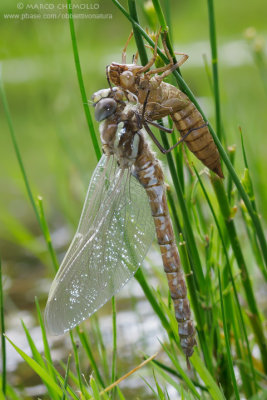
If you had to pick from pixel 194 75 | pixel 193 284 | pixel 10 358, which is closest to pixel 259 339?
pixel 193 284

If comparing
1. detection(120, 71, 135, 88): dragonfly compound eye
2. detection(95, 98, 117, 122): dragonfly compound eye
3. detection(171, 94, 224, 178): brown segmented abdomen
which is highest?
detection(120, 71, 135, 88): dragonfly compound eye

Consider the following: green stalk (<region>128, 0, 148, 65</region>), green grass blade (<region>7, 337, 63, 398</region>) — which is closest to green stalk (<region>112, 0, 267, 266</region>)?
green stalk (<region>128, 0, 148, 65</region>)

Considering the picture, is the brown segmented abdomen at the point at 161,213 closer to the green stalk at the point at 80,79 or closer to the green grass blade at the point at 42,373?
the green stalk at the point at 80,79

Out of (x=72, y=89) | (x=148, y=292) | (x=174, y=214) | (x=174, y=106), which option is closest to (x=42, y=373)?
(x=148, y=292)

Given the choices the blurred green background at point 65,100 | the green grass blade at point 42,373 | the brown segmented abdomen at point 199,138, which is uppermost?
the blurred green background at point 65,100

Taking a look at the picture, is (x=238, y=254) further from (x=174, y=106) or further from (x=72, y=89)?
(x=72, y=89)

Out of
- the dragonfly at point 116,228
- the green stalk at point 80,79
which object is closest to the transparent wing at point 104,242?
the dragonfly at point 116,228

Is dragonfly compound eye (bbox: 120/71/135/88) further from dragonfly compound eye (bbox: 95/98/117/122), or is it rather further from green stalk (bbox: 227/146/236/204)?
green stalk (bbox: 227/146/236/204)
